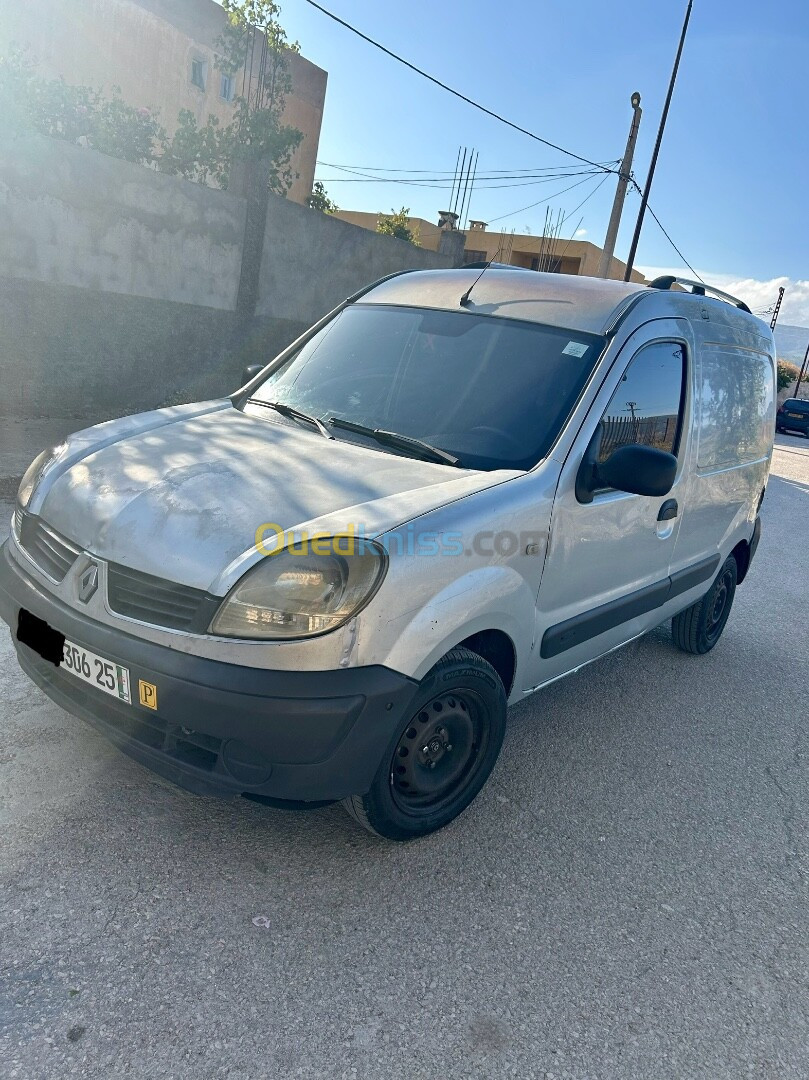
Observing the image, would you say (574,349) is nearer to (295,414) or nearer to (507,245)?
(295,414)

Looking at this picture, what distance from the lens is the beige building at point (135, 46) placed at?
18.8 metres

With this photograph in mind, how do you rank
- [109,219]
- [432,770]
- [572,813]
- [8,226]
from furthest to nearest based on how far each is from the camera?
[109,219]
[8,226]
[572,813]
[432,770]

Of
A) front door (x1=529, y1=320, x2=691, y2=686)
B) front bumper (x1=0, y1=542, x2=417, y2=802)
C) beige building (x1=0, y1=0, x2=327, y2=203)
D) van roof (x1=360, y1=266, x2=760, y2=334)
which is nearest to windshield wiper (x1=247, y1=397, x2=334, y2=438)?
van roof (x1=360, y1=266, x2=760, y2=334)

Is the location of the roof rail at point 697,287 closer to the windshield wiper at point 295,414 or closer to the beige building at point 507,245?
the windshield wiper at point 295,414

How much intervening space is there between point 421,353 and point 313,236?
988cm

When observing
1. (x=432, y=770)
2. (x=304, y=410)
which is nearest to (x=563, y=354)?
(x=304, y=410)

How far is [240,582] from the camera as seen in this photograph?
7.36 ft

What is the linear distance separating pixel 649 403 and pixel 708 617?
199 centimetres

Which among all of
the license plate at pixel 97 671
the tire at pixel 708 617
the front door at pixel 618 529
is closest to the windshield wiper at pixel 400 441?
the front door at pixel 618 529

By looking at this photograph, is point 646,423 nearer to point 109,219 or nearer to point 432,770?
point 432,770

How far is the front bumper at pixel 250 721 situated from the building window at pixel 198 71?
2421cm

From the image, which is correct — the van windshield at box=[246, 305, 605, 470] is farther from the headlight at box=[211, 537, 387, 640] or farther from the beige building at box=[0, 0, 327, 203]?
the beige building at box=[0, 0, 327, 203]

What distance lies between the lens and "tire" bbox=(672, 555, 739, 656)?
16.1 feet

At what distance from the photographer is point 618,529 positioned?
10.9 feet
